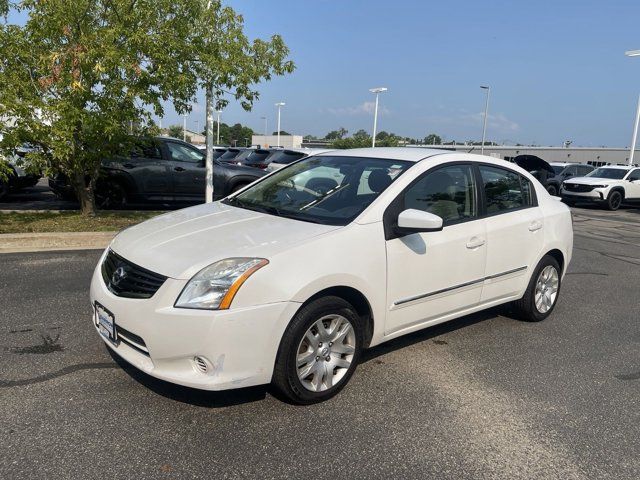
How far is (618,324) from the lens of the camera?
5281 millimetres

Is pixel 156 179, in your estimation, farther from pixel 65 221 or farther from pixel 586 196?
pixel 586 196

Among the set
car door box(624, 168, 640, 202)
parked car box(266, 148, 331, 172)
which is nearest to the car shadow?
parked car box(266, 148, 331, 172)

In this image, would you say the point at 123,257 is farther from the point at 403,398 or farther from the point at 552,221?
the point at 552,221

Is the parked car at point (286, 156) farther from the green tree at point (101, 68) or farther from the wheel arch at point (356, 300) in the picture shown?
the wheel arch at point (356, 300)

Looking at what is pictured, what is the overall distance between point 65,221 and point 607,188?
56.9 feet

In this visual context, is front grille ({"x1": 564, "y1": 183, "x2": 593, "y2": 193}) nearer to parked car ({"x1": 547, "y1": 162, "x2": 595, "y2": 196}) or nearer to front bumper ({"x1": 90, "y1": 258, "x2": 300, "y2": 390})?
parked car ({"x1": 547, "y1": 162, "x2": 595, "y2": 196})

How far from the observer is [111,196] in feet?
35.4

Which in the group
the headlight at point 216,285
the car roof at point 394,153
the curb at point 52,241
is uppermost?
the car roof at point 394,153

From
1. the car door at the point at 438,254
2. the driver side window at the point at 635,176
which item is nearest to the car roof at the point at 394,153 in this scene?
the car door at the point at 438,254

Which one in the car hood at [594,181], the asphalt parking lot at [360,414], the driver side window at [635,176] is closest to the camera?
the asphalt parking lot at [360,414]

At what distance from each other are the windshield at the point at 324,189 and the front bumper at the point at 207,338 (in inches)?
35.9

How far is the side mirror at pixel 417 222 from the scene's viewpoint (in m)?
3.46

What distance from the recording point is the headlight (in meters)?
2.90

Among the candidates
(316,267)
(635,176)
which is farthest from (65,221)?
(635,176)
